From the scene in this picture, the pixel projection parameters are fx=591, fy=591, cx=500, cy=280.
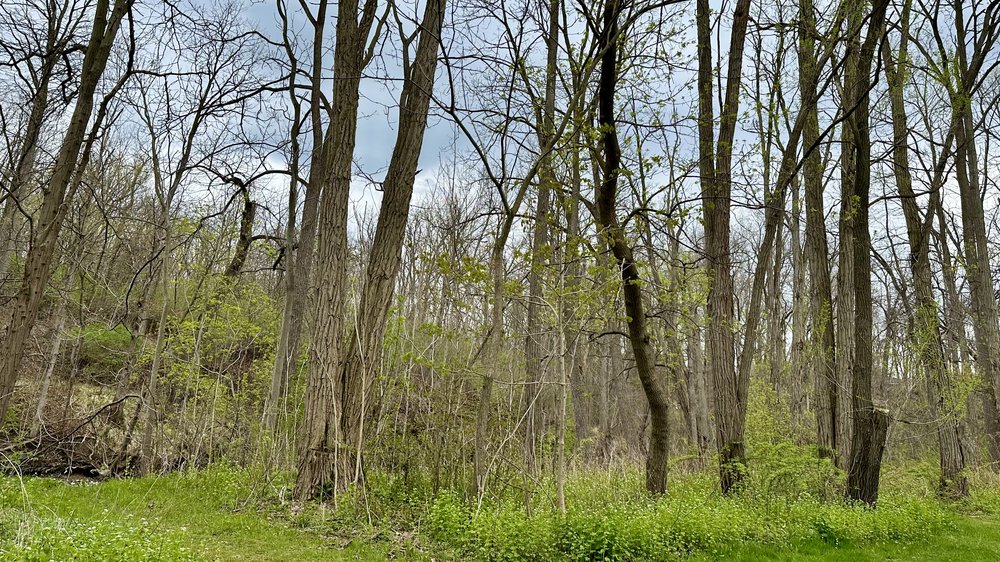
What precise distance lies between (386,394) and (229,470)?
3.19 m

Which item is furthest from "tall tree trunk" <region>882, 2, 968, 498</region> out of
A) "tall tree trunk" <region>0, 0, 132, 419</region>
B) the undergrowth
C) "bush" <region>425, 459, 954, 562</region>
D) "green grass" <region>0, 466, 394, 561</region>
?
"tall tree trunk" <region>0, 0, 132, 419</region>

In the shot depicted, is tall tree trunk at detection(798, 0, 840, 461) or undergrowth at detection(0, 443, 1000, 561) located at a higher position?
tall tree trunk at detection(798, 0, 840, 461)

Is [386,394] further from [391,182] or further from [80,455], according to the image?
[80,455]

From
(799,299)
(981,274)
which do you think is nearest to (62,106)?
(799,299)

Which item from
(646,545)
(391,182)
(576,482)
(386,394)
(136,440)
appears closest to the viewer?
(646,545)

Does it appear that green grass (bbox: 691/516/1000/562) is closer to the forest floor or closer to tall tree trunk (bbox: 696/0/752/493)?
the forest floor

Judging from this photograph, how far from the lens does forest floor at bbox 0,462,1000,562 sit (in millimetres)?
3365

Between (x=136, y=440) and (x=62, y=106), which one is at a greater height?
(x=62, y=106)

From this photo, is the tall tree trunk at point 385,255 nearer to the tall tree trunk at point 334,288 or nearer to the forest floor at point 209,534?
the tall tree trunk at point 334,288

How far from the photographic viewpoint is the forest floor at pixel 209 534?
337 cm

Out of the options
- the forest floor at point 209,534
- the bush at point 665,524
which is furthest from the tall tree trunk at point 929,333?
the bush at point 665,524

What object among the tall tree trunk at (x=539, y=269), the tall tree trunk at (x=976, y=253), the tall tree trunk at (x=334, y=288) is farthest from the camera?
the tall tree trunk at (x=976, y=253)

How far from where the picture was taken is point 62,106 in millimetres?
6434

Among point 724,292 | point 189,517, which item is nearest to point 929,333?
point 724,292
